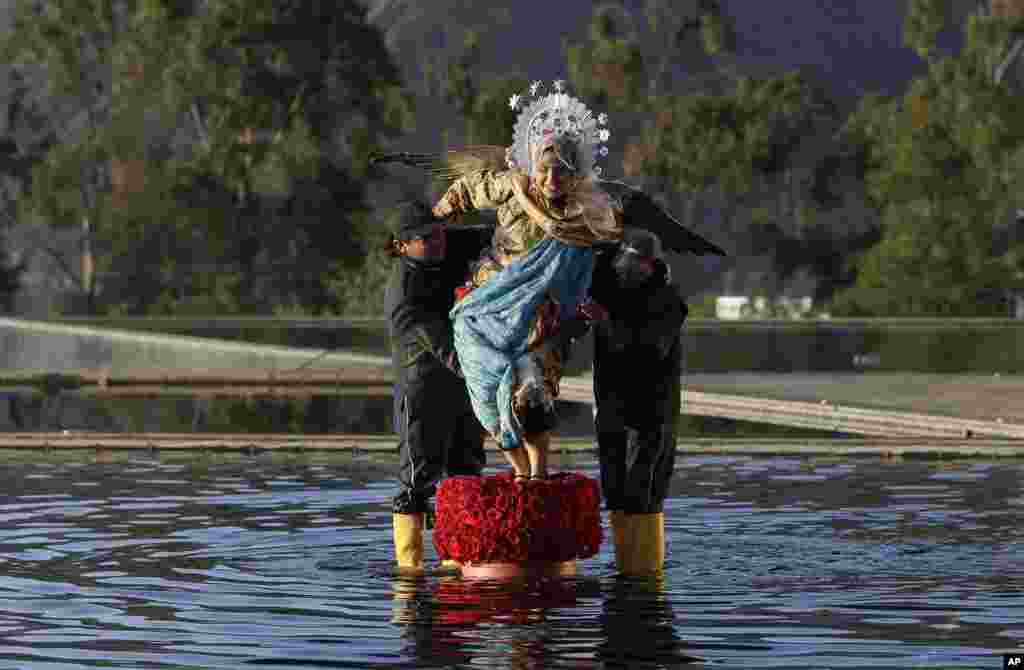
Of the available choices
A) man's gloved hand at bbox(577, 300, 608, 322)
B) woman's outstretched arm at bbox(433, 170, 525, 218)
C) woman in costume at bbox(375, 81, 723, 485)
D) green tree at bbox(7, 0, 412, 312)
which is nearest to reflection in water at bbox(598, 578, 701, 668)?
woman in costume at bbox(375, 81, 723, 485)

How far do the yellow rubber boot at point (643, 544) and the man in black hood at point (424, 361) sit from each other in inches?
39.0

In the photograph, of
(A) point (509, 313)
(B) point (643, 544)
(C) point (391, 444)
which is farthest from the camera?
(C) point (391, 444)

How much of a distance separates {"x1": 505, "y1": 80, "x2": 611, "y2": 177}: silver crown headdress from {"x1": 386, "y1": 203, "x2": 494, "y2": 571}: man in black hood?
1.97 feet

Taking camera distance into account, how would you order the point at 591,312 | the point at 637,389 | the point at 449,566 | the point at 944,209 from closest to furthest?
the point at 591,312 → the point at 637,389 → the point at 449,566 → the point at 944,209

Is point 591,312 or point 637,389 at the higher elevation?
point 591,312

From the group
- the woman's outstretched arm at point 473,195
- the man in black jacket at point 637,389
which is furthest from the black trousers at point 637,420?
the woman's outstretched arm at point 473,195

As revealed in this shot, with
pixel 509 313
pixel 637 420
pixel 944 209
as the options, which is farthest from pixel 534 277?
pixel 944 209

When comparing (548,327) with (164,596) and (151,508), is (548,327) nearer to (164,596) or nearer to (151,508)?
(164,596)

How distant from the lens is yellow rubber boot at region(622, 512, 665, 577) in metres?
12.3

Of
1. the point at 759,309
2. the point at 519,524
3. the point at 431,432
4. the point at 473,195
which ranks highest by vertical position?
the point at 759,309

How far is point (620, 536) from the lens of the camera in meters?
12.4

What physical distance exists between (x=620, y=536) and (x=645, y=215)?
1571mm

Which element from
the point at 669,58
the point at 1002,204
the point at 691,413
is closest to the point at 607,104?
the point at 669,58

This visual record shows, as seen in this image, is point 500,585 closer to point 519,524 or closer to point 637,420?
point 519,524
